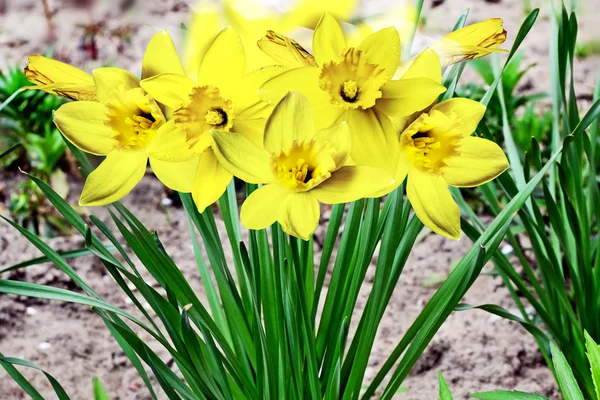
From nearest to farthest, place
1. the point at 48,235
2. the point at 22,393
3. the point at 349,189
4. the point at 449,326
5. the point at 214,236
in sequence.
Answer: the point at 349,189 < the point at 214,236 < the point at 22,393 < the point at 449,326 < the point at 48,235

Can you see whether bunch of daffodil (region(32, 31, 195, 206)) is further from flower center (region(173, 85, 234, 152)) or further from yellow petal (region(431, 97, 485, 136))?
yellow petal (region(431, 97, 485, 136))

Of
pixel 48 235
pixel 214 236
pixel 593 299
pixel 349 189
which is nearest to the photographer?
pixel 349 189

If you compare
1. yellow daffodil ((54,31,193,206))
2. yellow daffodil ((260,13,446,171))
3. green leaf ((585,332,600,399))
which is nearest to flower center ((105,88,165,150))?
yellow daffodil ((54,31,193,206))

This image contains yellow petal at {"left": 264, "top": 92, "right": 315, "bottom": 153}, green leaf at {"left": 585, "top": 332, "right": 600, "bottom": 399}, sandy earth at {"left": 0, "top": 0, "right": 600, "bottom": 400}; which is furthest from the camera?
sandy earth at {"left": 0, "top": 0, "right": 600, "bottom": 400}

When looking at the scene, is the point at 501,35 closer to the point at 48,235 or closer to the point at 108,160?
the point at 108,160

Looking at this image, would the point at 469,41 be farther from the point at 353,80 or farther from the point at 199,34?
the point at 199,34

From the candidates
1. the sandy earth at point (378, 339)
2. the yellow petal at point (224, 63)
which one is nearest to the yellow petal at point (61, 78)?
the yellow petal at point (224, 63)

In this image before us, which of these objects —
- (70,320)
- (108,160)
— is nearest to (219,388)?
(108,160)

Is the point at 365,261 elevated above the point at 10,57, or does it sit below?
below
